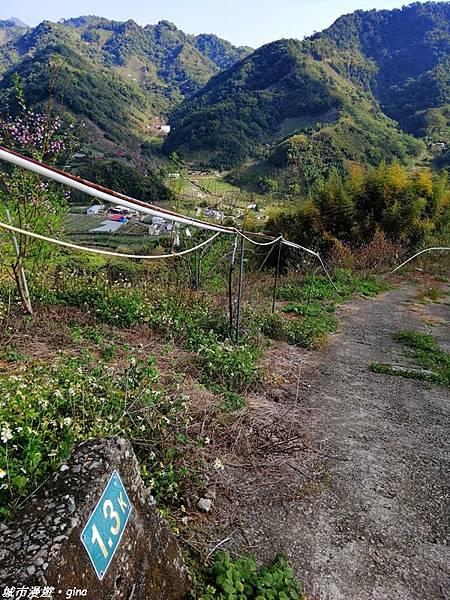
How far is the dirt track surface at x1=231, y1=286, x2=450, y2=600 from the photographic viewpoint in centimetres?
222

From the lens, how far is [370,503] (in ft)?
8.93

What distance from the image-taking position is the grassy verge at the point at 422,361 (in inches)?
182

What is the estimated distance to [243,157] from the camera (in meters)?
84.4

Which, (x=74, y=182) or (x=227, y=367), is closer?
(x=74, y=182)

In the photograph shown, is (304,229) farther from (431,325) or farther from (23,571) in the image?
(23,571)

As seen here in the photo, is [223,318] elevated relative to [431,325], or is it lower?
elevated

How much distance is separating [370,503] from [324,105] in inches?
4026

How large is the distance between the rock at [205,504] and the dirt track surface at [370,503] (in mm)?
210

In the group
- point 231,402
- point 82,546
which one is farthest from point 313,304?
point 82,546

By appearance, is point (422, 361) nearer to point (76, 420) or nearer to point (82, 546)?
point (76, 420)

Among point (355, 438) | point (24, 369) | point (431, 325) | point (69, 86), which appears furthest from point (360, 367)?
point (69, 86)

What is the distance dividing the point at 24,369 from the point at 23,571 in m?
2.08

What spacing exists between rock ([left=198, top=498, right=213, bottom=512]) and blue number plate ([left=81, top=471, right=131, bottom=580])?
3.39 ft

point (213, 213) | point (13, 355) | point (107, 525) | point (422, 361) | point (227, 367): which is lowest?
point (422, 361)
